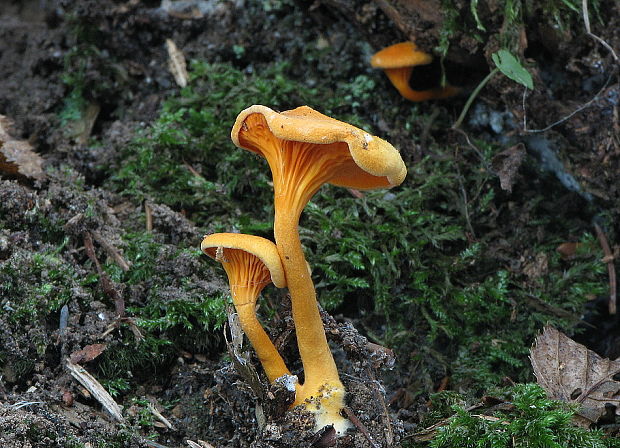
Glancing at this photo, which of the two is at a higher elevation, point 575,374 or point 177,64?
point 177,64

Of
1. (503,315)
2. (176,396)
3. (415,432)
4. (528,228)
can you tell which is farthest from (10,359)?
(528,228)

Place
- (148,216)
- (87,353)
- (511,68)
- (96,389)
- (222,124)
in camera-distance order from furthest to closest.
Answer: (222,124) < (148,216) < (511,68) < (87,353) < (96,389)

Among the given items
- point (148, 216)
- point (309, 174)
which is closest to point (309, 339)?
point (309, 174)

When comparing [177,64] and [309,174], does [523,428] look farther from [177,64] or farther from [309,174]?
[177,64]

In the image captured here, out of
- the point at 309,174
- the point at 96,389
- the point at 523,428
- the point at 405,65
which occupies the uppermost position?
the point at 309,174

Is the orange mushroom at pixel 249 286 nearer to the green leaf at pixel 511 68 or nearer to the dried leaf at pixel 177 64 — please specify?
the green leaf at pixel 511 68

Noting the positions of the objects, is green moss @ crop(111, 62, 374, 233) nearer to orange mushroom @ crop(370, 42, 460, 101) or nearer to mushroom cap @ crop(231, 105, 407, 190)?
orange mushroom @ crop(370, 42, 460, 101)

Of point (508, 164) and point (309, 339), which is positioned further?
point (508, 164)
